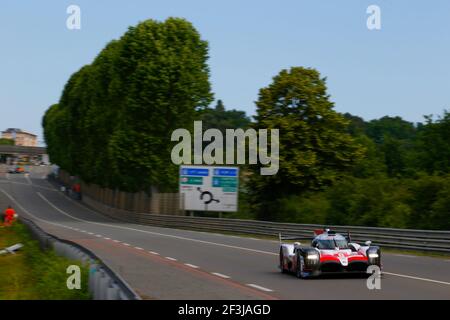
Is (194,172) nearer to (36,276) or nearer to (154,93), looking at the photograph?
(154,93)

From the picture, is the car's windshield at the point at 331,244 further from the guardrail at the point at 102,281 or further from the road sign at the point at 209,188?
the road sign at the point at 209,188

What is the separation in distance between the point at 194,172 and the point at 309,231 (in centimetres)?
1761

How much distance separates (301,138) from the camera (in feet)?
138

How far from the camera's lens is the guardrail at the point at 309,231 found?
23.6 m

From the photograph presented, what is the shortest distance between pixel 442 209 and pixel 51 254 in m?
14.6

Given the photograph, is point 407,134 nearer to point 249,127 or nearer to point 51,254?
point 249,127

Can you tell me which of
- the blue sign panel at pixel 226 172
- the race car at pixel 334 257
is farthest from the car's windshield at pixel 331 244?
the blue sign panel at pixel 226 172

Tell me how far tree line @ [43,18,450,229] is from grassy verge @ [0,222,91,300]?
14587 mm

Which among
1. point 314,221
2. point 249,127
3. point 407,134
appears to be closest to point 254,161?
point 249,127

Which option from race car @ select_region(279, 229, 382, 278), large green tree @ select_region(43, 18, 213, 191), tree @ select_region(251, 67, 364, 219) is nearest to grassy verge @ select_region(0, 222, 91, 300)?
race car @ select_region(279, 229, 382, 278)

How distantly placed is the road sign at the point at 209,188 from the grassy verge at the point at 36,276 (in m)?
19.9

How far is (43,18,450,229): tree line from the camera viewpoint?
114 ft

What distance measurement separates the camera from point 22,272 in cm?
2056

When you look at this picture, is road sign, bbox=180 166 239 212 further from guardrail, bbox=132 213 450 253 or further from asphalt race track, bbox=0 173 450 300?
asphalt race track, bbox=0 173 450 300
